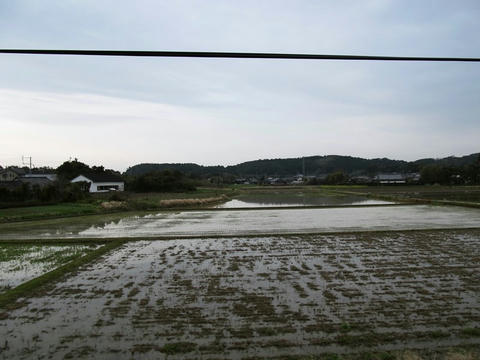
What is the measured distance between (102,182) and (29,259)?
134 ft

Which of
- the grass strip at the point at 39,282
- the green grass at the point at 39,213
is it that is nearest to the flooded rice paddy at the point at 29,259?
the grass strip at the point at 39,282

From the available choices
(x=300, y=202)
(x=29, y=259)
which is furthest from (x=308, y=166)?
(x=29, y=259)

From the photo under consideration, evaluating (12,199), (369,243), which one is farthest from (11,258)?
(12,199)

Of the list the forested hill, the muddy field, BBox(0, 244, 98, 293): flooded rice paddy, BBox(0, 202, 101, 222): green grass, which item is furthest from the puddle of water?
the forested hill

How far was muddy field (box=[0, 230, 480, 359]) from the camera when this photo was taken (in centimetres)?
441

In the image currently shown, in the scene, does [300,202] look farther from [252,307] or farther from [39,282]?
[252,307]

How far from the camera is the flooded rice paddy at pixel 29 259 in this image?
316 inches

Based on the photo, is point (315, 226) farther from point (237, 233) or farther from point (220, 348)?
point (220, 348)

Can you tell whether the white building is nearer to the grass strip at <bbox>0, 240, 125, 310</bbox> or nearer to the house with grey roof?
the house with grey roof

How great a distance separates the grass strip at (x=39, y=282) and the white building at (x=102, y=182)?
3988 cm

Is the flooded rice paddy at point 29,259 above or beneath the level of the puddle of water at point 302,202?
beneath

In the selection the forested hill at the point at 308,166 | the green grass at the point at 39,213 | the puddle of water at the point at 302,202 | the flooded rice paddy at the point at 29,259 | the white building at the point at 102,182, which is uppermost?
the forested hill at the point at 308,166

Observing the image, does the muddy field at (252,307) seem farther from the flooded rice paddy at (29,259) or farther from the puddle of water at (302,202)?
the puddle of water at (302,202)

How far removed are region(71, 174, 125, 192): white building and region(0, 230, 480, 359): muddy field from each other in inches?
1625
